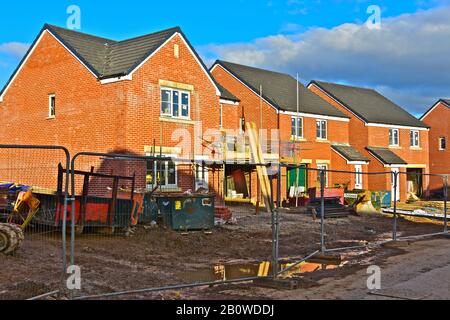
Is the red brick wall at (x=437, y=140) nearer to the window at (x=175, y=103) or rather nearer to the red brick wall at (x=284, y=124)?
the red brick wall at (x=284, y=124)

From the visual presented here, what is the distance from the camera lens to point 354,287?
8.79 metres

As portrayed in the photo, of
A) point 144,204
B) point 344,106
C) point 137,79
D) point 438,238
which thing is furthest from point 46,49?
point 344,106

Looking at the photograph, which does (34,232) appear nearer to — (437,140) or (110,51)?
(110,51)

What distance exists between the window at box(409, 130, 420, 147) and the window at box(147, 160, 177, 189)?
2885 cm

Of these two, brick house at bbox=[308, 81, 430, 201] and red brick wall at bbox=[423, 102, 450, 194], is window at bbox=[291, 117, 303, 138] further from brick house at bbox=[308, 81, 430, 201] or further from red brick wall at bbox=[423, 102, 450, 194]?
red brick wall at bbox=[423, 102, 450, 194]

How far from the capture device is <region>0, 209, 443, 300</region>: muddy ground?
8477 millimetres

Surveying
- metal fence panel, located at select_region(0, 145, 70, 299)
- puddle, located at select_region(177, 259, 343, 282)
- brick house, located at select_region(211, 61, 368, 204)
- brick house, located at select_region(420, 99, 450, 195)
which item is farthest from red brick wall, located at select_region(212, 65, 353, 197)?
puddle, located at select_region(177, 259, 343, 282)

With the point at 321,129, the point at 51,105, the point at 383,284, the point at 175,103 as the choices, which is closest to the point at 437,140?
the point at 321,129

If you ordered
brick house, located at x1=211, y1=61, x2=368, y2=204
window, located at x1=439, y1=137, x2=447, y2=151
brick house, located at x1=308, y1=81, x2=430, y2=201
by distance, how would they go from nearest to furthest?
brick house, located at x1=211, y1=61, x2=368, y2=204, brick house, located at x1=308, y1=81, x2=430, y2=201, window, located at x1=439, y1=137, x2=447, y2=151

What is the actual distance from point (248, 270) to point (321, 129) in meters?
26.0

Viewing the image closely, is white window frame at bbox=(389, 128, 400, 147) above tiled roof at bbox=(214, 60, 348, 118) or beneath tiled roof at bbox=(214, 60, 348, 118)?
beneath

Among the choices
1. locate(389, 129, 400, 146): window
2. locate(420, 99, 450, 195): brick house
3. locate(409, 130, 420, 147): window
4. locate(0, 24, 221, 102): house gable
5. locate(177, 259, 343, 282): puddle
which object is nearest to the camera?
locate(177, 259, 343, 282): puddle

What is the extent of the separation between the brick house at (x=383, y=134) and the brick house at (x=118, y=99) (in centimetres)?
1788
